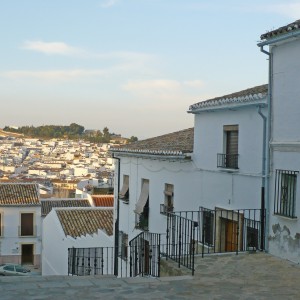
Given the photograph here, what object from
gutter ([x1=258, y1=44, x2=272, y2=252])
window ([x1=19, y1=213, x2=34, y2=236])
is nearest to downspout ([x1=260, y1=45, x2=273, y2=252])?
gutter ([x1=258, y1=44, x2=272, y2=252])

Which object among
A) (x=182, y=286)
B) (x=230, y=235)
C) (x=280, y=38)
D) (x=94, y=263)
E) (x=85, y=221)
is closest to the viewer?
(x=182, y=286)

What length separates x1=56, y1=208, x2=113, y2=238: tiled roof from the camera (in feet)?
87.8

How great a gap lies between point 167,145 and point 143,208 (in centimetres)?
233

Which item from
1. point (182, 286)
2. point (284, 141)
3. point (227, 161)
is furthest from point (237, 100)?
point (182, 286)

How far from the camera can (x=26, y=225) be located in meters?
36.3

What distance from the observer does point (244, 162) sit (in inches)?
501

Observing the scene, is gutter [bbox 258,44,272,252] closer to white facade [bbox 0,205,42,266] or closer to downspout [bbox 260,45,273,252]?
downspout [bbox 260,45,273,252]

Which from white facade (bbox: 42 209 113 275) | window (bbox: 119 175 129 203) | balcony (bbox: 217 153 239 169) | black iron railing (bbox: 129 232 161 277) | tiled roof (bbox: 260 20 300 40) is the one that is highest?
tiled roof (bbox: 260 20 300 40)

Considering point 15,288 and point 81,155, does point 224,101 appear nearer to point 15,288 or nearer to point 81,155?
point 15,288

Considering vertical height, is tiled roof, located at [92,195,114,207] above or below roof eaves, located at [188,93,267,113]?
below

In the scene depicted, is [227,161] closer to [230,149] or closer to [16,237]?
[230,149]

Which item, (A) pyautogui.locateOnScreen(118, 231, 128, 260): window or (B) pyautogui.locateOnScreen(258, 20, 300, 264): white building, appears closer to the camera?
(B) pyautogui.locateOnScreen(258, 20, 300, 264): white building

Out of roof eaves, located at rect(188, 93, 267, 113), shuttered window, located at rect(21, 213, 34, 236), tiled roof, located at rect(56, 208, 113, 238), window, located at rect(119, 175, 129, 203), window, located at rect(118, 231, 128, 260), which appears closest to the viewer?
roof eaves, located at rect(188, 93, 267, 113)

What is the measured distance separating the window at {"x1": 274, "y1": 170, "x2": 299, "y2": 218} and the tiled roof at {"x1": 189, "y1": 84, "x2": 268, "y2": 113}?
5.74 ft
